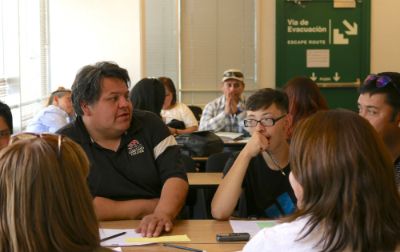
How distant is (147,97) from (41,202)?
355cm

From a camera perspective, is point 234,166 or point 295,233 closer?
point 295,233

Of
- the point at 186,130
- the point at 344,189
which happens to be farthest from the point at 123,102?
the point at 186,130

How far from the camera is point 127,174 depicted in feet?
9.78

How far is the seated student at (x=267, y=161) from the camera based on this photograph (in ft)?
9.52

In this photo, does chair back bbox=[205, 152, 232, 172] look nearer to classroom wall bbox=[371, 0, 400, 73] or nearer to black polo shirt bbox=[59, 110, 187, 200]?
black polo shirt bbox=[59, 110, 187, 200]

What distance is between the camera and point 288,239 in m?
1.66

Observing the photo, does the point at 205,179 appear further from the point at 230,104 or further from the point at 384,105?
the point at 230,104

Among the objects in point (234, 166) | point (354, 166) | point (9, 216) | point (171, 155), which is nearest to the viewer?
point (9, 216)

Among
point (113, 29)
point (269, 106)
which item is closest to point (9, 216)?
point (269, 106)

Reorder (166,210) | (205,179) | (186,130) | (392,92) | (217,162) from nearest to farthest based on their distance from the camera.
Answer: (166,210), (392,92), (205,179), (217,162), (186,130)

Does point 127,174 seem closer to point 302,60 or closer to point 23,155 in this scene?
point 23,155

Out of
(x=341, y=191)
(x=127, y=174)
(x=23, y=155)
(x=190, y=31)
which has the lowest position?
(x=127, y=174)

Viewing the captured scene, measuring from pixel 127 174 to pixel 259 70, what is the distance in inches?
208

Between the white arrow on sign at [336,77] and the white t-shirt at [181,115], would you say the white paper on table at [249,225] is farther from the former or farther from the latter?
the white arrow on sign at [336,77]
